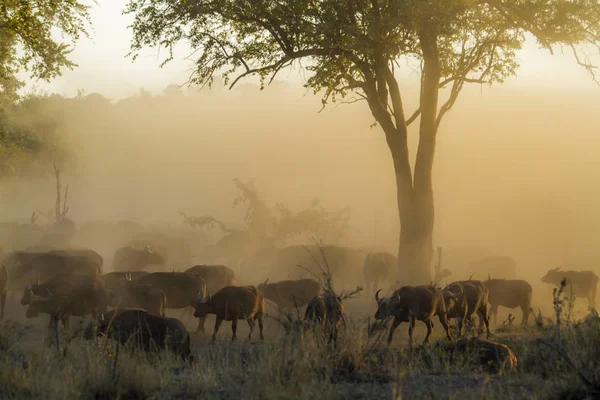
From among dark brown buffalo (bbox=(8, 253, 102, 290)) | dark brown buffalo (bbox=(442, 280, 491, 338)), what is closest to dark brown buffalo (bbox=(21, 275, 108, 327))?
dark brown buffalo (bbox=(8, 253, 102, 290))

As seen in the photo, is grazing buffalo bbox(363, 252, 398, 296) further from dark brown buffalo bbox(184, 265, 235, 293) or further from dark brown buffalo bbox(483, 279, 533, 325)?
dark brown buffalo bbox(184, 265, 235, 293)

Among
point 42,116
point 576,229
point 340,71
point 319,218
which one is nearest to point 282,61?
point 340,71

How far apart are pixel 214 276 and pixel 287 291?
10.7ft

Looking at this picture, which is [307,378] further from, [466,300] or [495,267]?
[495,267]

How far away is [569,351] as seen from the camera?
28.0 ft

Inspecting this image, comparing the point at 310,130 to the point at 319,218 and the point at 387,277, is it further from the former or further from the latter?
the point at 387,277

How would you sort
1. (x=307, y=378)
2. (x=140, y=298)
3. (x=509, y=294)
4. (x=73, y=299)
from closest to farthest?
1. (x=307, y=378)
2. (x=73, y=299)
3. (x=140, y=298)
4. (x=509, y=294)

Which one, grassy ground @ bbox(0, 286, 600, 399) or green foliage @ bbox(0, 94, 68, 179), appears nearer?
grassy ground @ bbox(0, 286, 600, 399)

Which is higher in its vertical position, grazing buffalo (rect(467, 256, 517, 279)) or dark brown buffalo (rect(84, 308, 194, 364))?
grazing buffalo (rect(467, 256, 517, 279))

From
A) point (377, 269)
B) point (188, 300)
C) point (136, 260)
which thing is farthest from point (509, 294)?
point (136, 260)

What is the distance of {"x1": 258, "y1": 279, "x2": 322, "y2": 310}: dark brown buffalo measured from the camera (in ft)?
62.7

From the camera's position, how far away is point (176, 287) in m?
17.6

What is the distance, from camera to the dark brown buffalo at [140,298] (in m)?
15.9

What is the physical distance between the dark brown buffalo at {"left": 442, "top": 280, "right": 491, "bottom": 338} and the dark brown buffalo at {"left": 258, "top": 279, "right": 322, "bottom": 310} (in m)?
4.45
